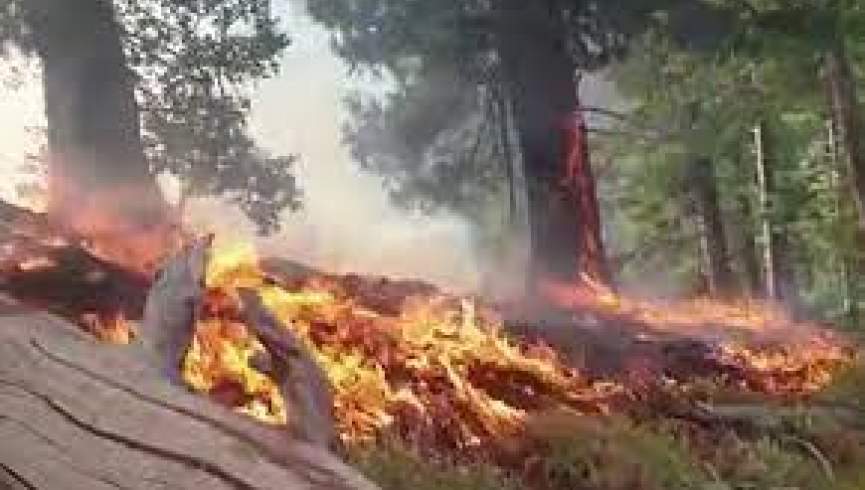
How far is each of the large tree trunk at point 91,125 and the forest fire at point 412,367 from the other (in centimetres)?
193

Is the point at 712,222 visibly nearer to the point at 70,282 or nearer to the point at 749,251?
the point at 749,251

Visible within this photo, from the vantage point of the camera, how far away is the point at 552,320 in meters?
10.9

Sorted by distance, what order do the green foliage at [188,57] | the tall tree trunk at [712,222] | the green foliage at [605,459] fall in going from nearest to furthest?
the green foliage at [605,459] → the green foliage at [188,57] → the tall tree trunk at [712,222]

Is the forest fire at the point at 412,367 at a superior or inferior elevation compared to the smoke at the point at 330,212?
inferior

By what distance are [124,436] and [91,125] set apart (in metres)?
7.44

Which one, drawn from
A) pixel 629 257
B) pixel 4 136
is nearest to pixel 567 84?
pixel 629 257

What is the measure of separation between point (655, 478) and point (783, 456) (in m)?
0.93

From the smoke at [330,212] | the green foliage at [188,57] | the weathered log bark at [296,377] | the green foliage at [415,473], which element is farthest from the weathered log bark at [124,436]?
the smoke at [330,212]

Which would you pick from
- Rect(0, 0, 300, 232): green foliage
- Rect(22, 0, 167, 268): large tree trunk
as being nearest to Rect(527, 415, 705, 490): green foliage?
Rect(22, 0, 167, 268): large tree trunk

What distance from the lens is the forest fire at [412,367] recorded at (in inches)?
266

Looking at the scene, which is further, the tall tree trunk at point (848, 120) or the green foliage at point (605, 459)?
the tall tree trunk at point (848, 120)

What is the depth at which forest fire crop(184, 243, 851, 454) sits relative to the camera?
22.1 ft

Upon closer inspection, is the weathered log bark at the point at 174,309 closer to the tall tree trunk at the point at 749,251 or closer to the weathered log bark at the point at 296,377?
the weathered log bark at the point at 296,377

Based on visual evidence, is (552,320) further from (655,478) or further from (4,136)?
(4,136)
